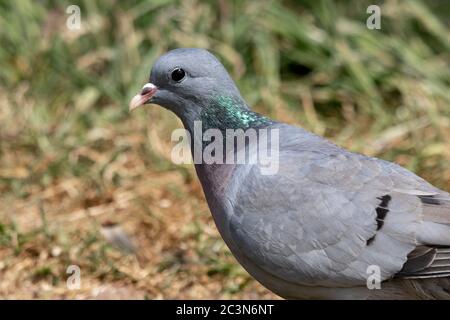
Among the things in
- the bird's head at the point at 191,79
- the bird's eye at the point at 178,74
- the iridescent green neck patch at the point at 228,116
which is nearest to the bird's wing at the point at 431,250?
the iridescent green neck patch at the point at 228,116

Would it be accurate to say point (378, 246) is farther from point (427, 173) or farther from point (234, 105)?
point (427, 173)

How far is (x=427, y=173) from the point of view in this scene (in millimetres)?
6000

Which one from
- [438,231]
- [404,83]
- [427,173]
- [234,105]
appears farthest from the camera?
[404,83]

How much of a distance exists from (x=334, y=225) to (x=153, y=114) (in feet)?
9.69

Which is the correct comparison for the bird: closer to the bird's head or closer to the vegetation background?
the bird's head

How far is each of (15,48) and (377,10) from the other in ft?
8.71

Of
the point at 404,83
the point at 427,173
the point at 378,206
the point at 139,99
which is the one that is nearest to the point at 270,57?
the point at 404,83

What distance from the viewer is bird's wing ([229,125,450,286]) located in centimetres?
395

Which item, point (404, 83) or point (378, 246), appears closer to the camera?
point (378, 246)

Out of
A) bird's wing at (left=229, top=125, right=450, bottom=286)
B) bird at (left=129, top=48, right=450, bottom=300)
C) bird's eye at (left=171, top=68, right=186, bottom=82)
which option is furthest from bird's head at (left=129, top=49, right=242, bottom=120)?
bird's wing at (left=229, top=125, right=450, bottom=286)

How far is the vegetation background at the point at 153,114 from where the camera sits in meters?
5.37

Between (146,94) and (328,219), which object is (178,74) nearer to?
(146,94)

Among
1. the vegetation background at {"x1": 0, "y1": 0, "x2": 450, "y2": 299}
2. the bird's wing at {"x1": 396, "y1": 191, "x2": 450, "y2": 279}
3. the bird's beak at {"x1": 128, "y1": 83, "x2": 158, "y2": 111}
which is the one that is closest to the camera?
the bird's wing at {"x1": 396, "y1": 191, "x2": 450, "y2": 279}

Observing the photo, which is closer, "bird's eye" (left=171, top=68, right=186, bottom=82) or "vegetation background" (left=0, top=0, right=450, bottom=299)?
"bird's eye" (left=171, top=68, right=186, bottom=82)
